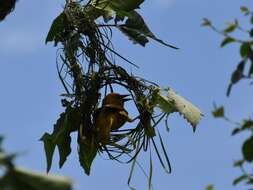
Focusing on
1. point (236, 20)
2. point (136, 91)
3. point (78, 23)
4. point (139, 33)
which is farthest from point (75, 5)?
point (236, 20)

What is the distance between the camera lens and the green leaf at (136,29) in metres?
1.97

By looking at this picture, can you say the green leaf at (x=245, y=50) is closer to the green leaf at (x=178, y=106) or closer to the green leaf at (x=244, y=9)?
the green leaf at (x=244, y=9)

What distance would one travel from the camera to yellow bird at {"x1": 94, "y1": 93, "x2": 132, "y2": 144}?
1.76 m

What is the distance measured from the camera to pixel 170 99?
1839 millimetres

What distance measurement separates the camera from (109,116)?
5.82 feet

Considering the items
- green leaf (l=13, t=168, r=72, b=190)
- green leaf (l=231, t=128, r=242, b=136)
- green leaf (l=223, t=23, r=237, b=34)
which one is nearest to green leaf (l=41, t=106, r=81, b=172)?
green leaf (l=223, t=23, r=237, b=34)

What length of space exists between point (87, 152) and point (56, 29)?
393 millimetres

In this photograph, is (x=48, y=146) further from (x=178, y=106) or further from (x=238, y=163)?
(x=238, y=163)

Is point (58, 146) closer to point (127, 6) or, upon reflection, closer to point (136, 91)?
point (136, 91)

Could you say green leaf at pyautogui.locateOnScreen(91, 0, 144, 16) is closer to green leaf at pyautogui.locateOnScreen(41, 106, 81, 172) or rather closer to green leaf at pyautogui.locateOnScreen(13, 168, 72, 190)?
green leaf at pyautogui.locateOnScreen(41, 106, 81, 172)

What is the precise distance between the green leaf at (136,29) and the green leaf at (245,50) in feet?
2.71

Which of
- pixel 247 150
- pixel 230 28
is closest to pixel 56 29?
pixel 230 28

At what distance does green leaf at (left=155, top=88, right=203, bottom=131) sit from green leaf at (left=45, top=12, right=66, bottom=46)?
0.35 metres

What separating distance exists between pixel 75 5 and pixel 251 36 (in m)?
0.90
